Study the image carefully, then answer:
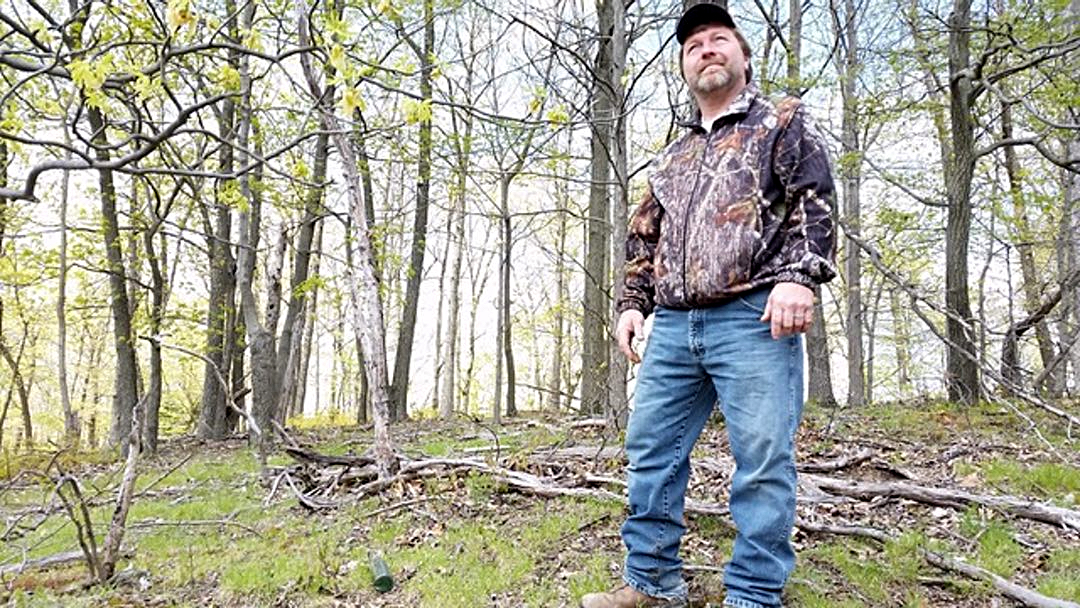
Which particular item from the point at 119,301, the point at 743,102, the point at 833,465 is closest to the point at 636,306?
the point at 743,102

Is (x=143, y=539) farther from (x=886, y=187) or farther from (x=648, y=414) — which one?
(x=886, y=187)

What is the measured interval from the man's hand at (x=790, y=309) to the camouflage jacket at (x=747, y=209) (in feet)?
0.15

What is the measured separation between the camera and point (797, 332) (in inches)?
80.9

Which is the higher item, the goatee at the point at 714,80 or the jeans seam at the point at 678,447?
the goatee at the point at 714,80

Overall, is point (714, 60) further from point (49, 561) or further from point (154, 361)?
point (154, 361)

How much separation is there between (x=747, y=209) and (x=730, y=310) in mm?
350

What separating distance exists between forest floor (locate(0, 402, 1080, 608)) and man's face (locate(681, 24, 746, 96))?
196 cm

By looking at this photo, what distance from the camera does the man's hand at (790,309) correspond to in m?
2.02

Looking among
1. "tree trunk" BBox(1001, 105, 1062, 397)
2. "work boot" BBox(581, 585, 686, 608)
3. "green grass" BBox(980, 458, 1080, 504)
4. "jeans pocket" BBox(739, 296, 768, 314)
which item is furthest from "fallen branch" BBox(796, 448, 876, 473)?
"tree trunk" BBox(1001, 105, 1062, 397)

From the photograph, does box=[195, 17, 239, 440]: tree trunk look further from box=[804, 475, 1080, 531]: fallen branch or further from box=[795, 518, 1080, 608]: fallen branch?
box=[795, 518, 1080, 608]: fallen branch

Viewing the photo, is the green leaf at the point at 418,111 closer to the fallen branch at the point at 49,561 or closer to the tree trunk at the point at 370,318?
the tree trunk at the point at 370,318

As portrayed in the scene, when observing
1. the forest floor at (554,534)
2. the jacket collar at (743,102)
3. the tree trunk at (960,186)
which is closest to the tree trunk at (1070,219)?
the tree trunk at (960,186)

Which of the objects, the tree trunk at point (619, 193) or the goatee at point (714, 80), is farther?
the tree trunk at point (619, 193)

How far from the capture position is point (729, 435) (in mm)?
2207
